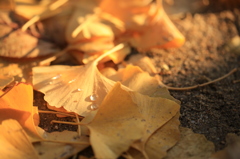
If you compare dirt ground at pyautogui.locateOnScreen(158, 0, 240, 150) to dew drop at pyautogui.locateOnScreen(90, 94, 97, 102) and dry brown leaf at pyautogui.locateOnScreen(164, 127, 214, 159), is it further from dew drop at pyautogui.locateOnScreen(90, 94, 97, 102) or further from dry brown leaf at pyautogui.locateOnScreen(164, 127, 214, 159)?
dew drop at pyautogui.locateOnScreen(90, 94, 97, 102)

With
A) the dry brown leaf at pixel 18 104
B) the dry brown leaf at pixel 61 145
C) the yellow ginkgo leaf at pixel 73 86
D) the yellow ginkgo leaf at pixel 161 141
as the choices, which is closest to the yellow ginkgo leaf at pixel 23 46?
the yellow ginkgo leaf at pixel 73 86

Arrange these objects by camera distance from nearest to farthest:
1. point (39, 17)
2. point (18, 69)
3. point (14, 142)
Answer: point (14, 142) → point (18, 69) → point (39, 17)

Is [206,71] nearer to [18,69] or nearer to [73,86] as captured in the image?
[73,86]

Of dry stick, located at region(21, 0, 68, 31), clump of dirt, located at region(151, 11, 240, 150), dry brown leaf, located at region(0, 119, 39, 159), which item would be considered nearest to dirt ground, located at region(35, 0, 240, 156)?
clump of dirt, located at region(151, 11, 240, 150)

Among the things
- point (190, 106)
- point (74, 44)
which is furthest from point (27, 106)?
point (190, 106)

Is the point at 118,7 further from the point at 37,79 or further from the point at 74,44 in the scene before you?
the point at 37,79

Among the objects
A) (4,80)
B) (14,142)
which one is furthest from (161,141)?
(4,80)
